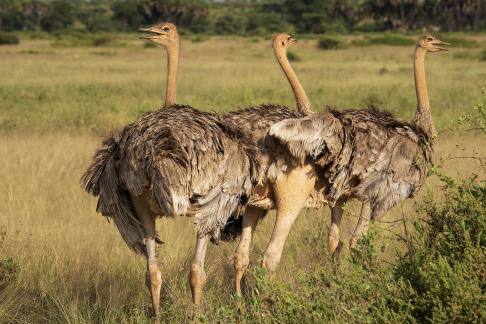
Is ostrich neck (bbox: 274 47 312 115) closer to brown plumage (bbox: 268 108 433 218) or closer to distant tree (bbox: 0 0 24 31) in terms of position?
brown plumage (bbox: 268 108 433 218)

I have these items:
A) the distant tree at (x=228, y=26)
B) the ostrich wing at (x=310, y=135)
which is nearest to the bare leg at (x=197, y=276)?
the ostrich wing at (x=310, y=135)

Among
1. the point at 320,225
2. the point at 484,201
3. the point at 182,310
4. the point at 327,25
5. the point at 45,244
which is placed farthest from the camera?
the point at 327,25

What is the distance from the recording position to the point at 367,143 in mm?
5230

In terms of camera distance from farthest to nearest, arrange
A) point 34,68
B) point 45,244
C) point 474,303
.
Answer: point 34,68
point 45,244
point 474,303

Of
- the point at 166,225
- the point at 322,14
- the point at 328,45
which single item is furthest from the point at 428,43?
the point at 322,14

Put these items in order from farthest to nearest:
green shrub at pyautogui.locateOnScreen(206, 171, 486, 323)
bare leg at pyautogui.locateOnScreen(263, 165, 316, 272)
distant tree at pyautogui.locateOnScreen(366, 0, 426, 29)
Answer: distant tree at pyautogui.locateOnScreen(366, 0, 426, 29) → bare leg at pyautogui.locateOnScreen(263, 165, 316, 272) → green shrub at pyautogui.locateOnScreen(206, 171, 486, 323)

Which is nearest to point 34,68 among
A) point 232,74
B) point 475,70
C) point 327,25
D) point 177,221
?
point 232,74

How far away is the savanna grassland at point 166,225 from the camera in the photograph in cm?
359

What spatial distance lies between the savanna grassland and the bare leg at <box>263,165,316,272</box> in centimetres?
17

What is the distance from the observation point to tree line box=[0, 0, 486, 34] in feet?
225

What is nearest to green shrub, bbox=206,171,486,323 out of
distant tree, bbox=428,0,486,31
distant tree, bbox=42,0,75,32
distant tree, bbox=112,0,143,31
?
distant tree, bbox=428,0,486,31

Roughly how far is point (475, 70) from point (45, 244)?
19766mm

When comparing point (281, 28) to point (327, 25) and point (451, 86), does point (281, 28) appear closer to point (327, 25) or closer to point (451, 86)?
point (327, 25)

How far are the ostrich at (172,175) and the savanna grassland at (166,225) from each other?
0.40m
